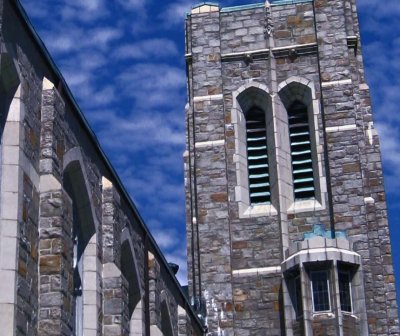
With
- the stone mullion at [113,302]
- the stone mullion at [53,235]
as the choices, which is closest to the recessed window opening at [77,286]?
the stone mullion at [113,302]

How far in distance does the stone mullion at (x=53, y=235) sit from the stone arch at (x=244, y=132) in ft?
50.9

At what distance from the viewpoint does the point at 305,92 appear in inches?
1326

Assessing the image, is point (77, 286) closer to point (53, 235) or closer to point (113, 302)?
point (113, 302)

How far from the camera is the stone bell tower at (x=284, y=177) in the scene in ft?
96.1

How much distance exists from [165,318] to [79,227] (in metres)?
6.62

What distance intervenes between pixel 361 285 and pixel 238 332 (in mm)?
3768

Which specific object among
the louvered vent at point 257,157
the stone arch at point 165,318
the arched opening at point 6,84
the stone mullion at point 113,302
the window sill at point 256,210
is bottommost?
the stone mullion at point 113,302

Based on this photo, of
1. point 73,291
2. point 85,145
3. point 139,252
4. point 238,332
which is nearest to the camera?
point 73,291

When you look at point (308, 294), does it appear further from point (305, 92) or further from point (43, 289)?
point (43, 289)

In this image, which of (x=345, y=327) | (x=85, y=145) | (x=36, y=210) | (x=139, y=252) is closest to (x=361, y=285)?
(x=345, y=327)

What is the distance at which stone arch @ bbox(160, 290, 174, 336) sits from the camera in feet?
81.7

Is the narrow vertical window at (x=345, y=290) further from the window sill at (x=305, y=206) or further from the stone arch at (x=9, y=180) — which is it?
the stone arch at (x=9, y=180)

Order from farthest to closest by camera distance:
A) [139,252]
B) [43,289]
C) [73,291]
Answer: [139,252], [73,291], [43,289]

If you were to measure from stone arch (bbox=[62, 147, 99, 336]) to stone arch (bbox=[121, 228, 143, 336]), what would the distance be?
2423 millimetres
